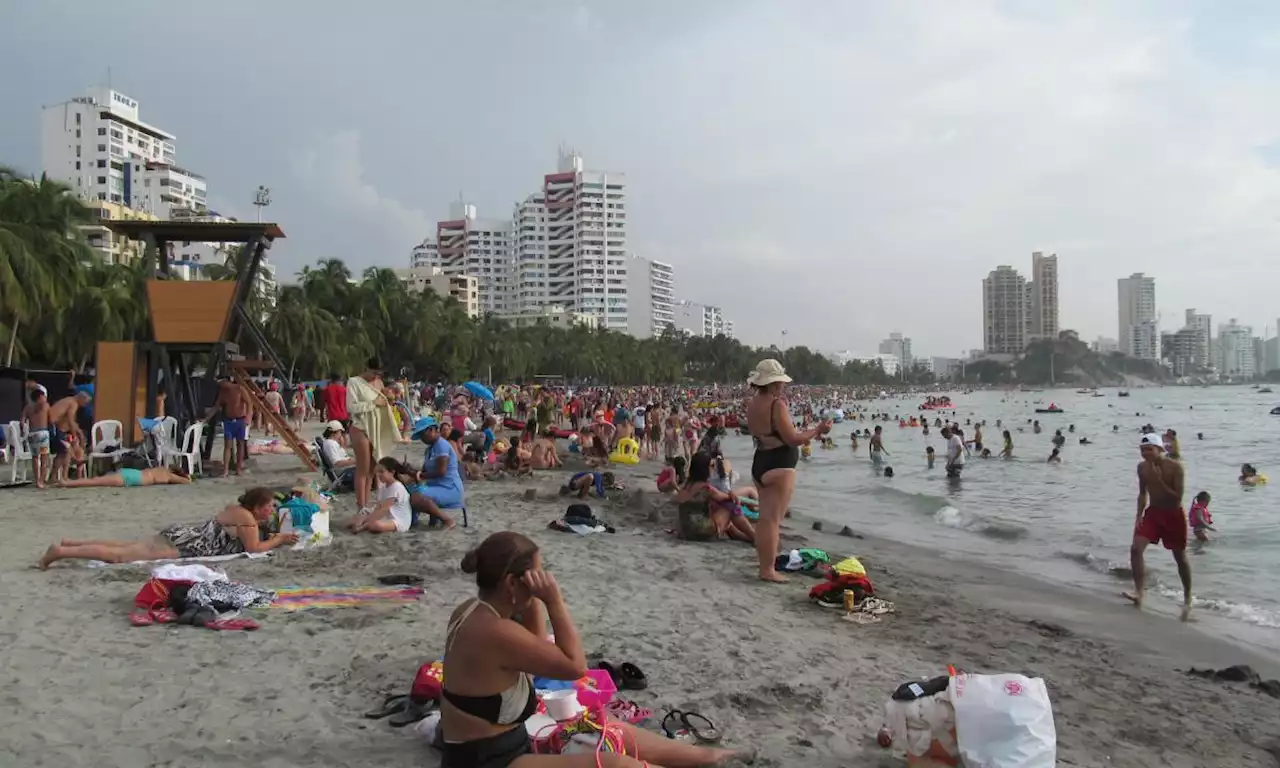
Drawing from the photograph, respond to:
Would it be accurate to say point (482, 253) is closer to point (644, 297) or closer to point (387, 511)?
point (644, 297)

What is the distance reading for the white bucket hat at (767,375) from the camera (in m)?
6.53

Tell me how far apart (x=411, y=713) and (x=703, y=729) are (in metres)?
1.31

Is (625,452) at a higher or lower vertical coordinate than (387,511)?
lower

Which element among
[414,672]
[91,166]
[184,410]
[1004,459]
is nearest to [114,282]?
[184,410]

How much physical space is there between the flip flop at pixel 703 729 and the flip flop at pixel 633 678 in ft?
1.44

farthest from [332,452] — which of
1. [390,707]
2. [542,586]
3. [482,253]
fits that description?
[482,253]

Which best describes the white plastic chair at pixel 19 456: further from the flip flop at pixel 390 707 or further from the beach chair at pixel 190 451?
the flip flop at pixel 390 707

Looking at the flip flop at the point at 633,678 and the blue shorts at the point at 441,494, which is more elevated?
the blue shorts at the point at 441,494

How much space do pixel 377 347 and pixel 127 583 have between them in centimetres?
5362

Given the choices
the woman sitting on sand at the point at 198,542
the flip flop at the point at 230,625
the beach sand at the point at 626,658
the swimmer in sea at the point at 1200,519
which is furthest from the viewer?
the swimmer in sea at the point at 1200,519

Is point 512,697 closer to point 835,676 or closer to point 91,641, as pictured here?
point 835,676

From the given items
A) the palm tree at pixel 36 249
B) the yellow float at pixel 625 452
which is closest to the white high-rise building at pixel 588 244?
the palm tree at pixel 36 249

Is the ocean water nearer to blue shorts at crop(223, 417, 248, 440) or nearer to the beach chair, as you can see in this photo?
blue shorts at crop(223, 417, 248, 440)

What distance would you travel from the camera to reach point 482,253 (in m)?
160
